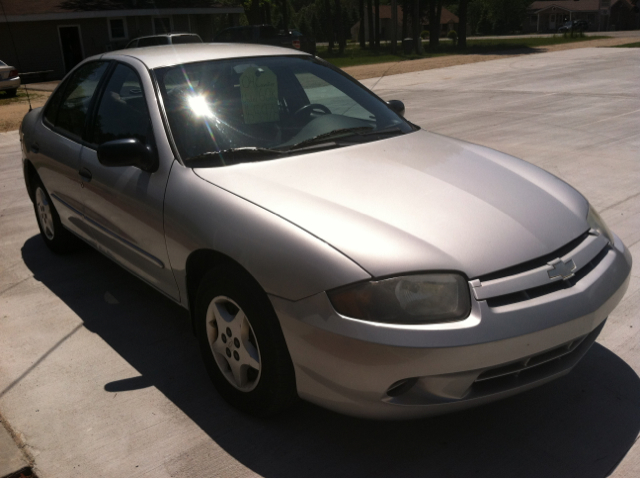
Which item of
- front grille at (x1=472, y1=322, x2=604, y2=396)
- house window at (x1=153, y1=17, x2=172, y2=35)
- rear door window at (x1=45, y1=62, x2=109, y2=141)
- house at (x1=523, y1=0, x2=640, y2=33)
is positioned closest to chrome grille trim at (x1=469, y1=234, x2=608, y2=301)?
front grille at (x1=472, y1=322, x2=604, y2=396)

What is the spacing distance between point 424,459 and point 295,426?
23.6 inches

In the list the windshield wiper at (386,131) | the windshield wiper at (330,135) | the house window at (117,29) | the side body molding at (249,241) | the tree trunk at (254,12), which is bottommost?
the side body molding at (249,241)

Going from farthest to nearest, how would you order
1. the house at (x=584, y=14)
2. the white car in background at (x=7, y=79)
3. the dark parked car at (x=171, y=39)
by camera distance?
the house at (x=584, y=14) → the dark parked car at (x=171, y=39) → the white car in background at (x=7, y=79)

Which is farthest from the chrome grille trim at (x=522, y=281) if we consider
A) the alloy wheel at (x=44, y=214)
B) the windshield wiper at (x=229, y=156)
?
the alloy wheel at (x=44, y=214)

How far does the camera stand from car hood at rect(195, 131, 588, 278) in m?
2.54

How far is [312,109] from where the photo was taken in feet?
13.3

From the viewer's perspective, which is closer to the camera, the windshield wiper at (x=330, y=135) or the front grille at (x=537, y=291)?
the front grille at (x=537, y=291)

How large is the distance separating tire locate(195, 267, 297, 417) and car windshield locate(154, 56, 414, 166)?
2.53 ft

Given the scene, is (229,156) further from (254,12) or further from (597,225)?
(254,12)

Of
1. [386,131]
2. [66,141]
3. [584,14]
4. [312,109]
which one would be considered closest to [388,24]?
[584,14]

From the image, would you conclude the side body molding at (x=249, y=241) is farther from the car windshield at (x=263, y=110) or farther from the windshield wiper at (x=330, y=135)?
the windshield wiper at (x=330, y=135)

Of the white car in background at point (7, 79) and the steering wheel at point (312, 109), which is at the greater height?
the steering wheel at point (312, 109)

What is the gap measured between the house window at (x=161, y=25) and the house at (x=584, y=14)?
67404 mm

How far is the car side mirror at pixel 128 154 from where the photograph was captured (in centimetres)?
335
